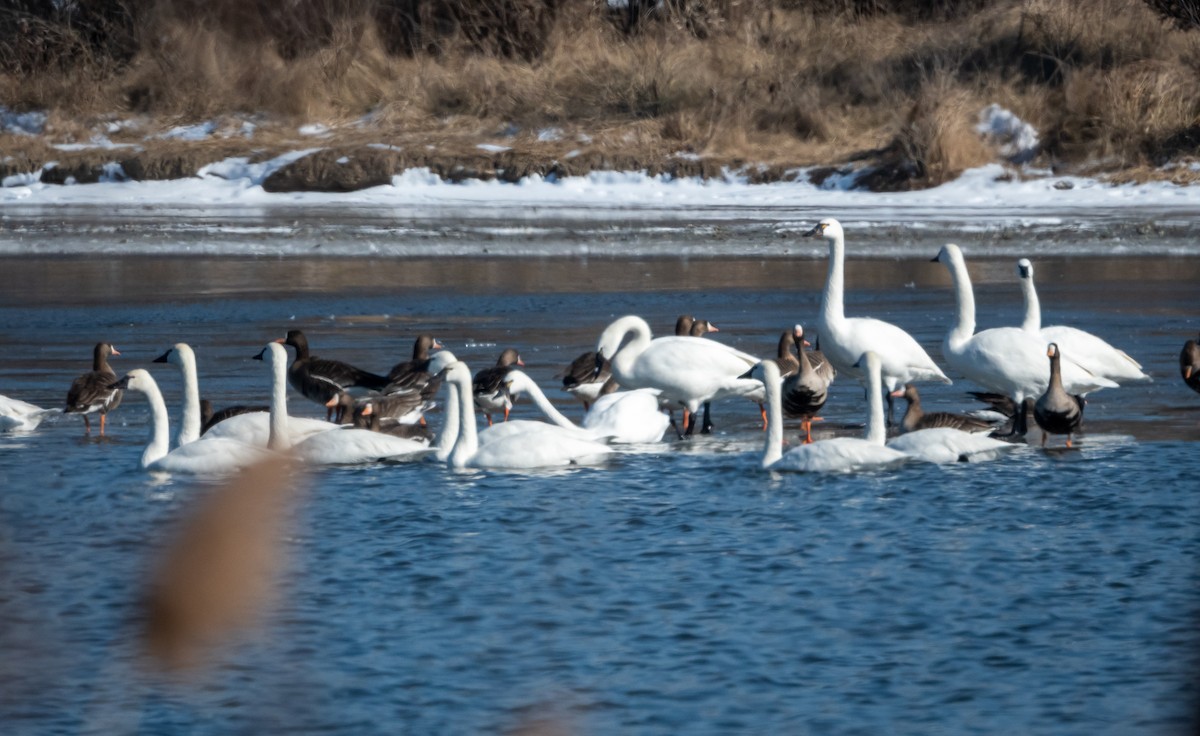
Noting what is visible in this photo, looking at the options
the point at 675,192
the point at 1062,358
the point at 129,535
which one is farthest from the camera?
the point at 675,192

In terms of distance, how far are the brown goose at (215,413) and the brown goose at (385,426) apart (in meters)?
0.49

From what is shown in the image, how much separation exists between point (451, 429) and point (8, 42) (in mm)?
A: 25445

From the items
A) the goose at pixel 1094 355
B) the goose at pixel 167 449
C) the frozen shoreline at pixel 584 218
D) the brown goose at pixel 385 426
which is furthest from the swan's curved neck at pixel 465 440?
the frozen shoreline at pixel 584 218

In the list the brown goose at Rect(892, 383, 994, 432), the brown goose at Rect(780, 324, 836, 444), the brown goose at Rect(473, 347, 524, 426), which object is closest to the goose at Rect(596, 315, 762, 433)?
the brown goose at Rect(780, 324, 836, 444)

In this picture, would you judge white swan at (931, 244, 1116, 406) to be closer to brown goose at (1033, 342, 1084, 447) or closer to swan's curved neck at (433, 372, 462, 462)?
brown goose at (1033, 342, 1084, 447)

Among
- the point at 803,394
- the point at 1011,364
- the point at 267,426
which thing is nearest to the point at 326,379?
the point at 267,426

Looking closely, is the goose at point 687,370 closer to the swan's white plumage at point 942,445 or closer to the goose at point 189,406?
the swan's white plumage at point 942,445

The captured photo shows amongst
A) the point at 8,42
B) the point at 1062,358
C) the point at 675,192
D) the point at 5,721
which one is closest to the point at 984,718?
the point at 5,721

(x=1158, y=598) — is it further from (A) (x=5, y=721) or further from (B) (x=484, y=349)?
(B) (x=484, y=349)

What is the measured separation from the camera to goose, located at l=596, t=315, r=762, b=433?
9.84 meters

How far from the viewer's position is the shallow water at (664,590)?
477 centimetres

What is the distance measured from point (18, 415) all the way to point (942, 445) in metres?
4.83

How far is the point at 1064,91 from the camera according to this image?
1003 inches

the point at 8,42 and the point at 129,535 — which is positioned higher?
the point at 8,42
